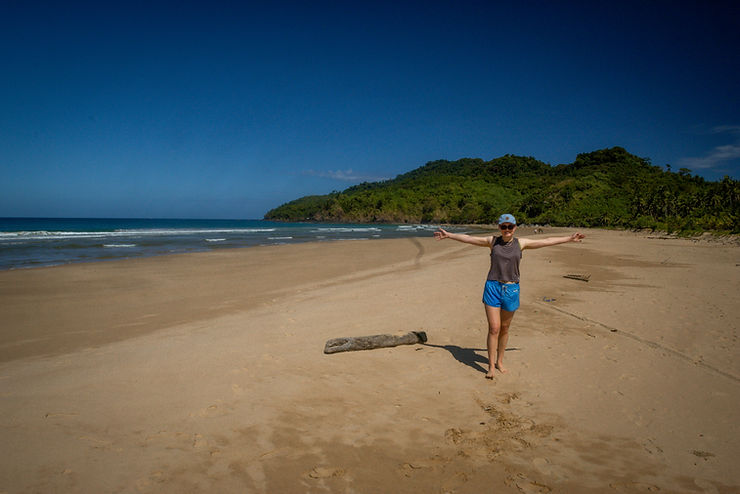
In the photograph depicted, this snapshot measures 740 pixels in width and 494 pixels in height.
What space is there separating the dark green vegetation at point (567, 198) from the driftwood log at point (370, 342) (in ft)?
128

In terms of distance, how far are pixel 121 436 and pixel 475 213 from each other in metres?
128

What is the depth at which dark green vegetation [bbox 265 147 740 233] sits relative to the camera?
53.0 m

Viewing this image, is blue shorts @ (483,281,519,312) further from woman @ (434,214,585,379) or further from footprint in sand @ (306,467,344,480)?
footprint in sand @ (306,467,344,480)

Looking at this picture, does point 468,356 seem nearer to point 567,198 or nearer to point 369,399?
point 369,399

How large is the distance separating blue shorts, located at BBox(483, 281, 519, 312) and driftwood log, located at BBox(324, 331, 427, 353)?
5.91 feet

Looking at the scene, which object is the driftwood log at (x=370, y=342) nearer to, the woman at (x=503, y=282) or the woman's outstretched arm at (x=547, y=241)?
the woman at (x=503, y=282)

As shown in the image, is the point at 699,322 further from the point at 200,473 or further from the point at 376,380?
the point at 200,473

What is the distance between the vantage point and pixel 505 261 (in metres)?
4.59

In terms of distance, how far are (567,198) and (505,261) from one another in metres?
110

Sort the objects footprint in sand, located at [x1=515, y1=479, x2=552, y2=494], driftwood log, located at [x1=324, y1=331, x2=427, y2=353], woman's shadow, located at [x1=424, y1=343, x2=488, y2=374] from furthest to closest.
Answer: driftwood log, located at [x1=324, y1=331, x2=427, y2=353], woman's shadow, located at [x1=424, y1=343, x2=488, y2=374], footprint in sand, located at [x1=515, y1=479, x2=552, y2=494]

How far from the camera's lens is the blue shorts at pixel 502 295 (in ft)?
15.2

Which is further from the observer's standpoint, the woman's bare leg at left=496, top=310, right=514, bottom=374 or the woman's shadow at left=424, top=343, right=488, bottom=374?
the woman's shadow at left=424, top=343, right=488, bottom=374

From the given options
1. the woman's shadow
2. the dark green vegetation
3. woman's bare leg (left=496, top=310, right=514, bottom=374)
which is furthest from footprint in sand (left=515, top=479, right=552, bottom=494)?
the dark green vegetation

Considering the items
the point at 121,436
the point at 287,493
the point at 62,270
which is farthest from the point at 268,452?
the point at 62,270
